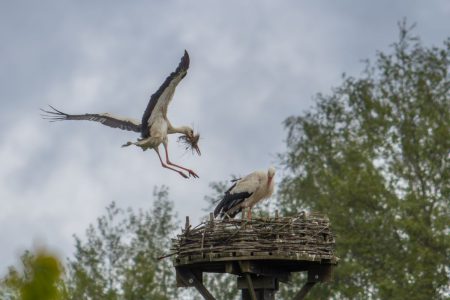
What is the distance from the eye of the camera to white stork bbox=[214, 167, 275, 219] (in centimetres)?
1214

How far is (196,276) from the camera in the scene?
32.9 feet

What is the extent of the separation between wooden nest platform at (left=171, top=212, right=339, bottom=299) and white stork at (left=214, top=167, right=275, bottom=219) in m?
1.92

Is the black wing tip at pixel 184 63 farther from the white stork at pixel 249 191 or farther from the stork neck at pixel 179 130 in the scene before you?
the white stork at pixel 249 191

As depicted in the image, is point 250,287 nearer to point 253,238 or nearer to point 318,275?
point 253,238

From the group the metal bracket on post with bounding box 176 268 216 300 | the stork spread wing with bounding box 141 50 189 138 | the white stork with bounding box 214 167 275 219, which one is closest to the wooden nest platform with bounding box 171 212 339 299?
the metal bracket on post with bounding box 176 268 216 300

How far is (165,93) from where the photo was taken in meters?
10.9

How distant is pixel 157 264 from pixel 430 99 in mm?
8150

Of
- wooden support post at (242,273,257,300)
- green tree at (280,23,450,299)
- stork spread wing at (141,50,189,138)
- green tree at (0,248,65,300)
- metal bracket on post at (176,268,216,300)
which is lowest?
green tree at (0,248,65,300)

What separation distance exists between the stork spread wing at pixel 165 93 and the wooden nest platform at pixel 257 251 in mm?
1556

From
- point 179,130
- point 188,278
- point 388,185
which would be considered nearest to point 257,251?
point 188,278

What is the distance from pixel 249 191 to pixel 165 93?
185cm

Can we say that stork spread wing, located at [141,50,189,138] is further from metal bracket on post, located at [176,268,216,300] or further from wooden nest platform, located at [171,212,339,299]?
metal bracket on post, located at [176,268,216,300]

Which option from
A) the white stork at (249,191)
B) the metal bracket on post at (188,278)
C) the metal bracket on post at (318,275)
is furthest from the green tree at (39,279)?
the white stork at (249,191)

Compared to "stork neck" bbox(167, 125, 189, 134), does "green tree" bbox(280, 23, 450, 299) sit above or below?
above
